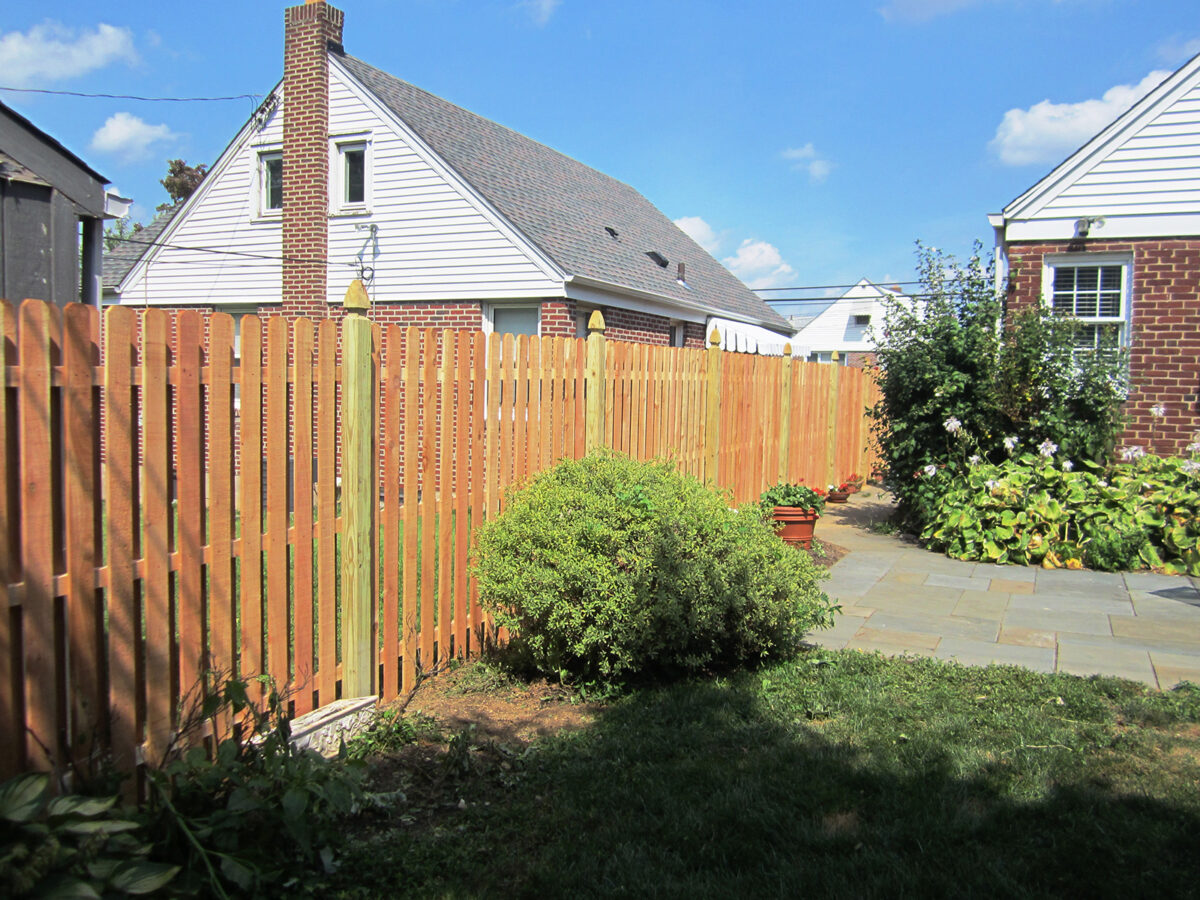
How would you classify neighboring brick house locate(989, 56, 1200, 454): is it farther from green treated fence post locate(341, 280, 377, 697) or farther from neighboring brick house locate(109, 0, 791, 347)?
green treated fence post locate(341, 280, 377, 697)

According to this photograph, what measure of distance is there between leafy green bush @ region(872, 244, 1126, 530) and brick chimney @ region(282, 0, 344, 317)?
866 centimetres

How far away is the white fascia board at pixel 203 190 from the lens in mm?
14883

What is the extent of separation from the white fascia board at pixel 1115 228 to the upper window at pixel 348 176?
369 inches

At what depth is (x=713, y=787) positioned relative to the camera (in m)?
3.57

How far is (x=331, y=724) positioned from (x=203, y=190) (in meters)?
13.9

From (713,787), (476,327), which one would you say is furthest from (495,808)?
(476,327)

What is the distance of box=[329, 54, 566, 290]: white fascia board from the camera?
12.6m

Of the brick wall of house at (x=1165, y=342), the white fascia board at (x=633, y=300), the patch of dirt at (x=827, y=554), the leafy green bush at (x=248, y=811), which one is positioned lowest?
the patch of dirt at (x=827, y=554)

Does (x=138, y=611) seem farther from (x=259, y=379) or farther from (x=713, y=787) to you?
(x=713, y=787)

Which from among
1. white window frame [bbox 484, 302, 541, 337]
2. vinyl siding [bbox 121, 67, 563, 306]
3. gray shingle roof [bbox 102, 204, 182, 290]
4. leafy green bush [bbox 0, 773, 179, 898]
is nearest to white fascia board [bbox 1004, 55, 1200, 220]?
vinyl siding [bbox 121, 67, 563, 306]

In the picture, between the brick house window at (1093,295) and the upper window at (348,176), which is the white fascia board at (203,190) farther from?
the brick house window at (1093,295)

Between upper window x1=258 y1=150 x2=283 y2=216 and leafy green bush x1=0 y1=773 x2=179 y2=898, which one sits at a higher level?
upper window x1=258 y1=150 x2=283 y2=216

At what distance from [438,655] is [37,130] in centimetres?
313

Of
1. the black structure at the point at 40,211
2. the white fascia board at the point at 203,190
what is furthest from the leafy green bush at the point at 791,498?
the white fascia board at the point at 203,190
